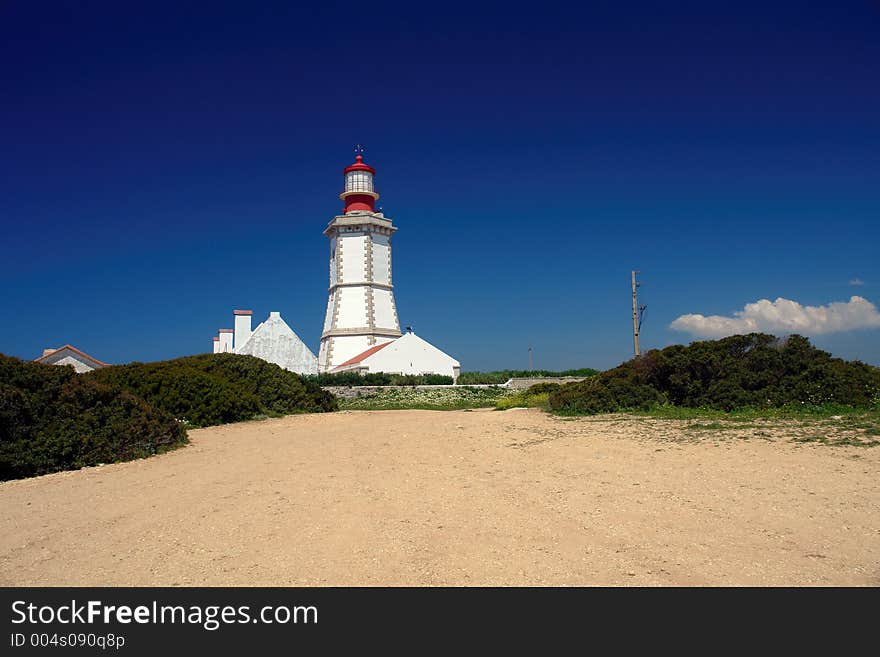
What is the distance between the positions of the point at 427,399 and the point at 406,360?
11.9 meters

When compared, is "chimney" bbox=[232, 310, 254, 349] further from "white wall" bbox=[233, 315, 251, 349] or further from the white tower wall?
the white tower wall

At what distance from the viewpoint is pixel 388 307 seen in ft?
131

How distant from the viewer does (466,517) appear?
15.7 ft

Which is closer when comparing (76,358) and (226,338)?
(76,358)

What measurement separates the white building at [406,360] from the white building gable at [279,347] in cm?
372

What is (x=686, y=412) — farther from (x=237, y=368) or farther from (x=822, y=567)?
(x=237, y=368)

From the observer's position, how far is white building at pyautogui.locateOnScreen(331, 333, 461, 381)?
33.8 meters

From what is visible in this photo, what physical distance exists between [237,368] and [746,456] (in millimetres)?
12466

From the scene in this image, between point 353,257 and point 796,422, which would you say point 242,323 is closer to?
point 353,257

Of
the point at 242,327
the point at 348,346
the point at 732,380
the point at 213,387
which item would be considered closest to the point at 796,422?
the point at 732,380

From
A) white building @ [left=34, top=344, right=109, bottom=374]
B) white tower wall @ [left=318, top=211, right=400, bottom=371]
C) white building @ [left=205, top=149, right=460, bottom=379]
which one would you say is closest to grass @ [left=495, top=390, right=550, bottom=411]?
white building @ [left=34, top=344, right=109, bottom=374]

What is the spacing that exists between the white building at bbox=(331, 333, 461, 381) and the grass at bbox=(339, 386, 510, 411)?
20.3ft

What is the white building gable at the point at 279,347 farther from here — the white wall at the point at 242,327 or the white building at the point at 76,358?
the white building at the point at 76,358
